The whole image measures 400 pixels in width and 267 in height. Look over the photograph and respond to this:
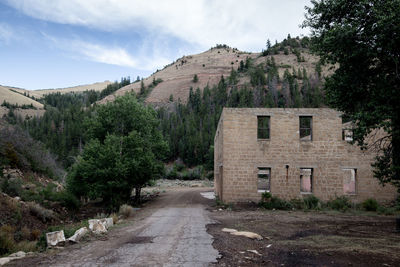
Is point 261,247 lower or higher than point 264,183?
higher

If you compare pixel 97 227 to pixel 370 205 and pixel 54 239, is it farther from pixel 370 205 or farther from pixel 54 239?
pixel 370 205

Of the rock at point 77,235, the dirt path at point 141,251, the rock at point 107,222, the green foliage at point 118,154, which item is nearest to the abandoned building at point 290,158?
the green foliage at point 118,154

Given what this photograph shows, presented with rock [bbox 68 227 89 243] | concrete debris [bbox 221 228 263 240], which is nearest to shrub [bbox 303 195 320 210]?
concrete debris [bbox 221 228 263 240]

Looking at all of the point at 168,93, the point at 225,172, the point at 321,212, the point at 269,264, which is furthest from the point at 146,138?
the point at 168,93

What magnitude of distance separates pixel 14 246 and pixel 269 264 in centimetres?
898

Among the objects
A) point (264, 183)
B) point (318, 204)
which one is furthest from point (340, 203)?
point (264, 183)

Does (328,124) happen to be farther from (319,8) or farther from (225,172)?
(319,8)

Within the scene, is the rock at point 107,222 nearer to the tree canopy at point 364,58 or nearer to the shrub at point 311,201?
the tree canopy at point 364,58

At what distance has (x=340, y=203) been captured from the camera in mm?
17781

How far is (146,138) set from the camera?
22.7m

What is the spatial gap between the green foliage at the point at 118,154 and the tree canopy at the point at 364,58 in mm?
12933

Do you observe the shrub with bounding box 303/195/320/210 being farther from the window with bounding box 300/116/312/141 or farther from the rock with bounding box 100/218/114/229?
the rock with bounding box 100/218/114/229

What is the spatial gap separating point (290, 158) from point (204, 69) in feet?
415

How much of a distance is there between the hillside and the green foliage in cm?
6868
